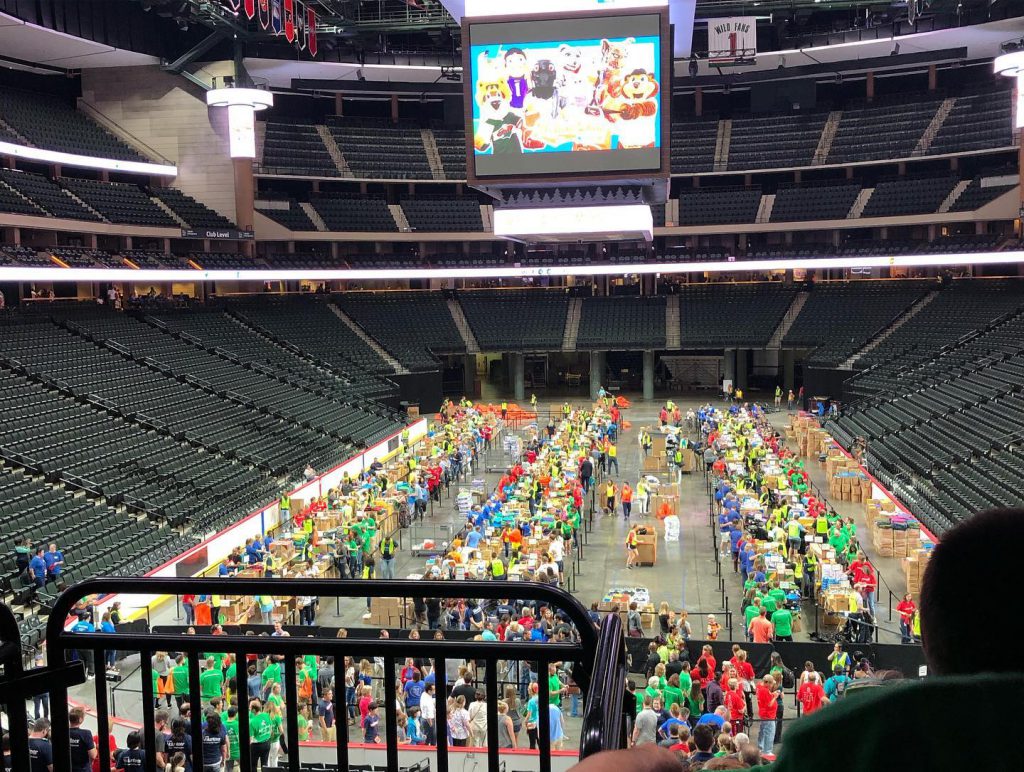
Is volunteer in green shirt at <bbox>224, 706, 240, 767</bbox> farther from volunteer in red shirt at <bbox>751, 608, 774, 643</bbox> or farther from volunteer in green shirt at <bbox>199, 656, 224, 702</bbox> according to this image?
volunteer in red shirt at <bbox>751, 608, 774, 643</bbox>

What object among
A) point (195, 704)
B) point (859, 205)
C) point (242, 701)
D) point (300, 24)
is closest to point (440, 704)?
point (242, 701)

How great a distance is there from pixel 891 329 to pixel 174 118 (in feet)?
120

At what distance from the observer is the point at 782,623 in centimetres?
1505

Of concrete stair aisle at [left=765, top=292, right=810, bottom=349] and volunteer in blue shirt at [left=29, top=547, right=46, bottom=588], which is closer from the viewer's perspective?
volunteer in blue shirt at [left=29, top=547, right=46, bottom=588]

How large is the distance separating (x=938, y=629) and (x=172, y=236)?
4383cm

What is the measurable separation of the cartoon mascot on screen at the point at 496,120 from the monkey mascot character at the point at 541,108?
20 centimetres

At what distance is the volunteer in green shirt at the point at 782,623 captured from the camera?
14982 millimetres

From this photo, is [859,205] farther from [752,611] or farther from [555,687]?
[555,687]

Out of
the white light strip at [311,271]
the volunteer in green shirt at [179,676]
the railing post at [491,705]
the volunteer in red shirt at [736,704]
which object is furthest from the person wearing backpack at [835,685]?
the white light strip at [311,271]

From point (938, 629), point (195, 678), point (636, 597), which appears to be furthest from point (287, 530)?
point (938, 629)

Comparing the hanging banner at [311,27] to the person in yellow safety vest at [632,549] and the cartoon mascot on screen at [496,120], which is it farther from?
the person in yellow safety vest at [632,549]

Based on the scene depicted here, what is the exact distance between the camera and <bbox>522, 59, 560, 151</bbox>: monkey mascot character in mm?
16281

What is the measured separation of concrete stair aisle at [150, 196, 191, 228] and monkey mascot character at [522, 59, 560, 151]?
1198 inches

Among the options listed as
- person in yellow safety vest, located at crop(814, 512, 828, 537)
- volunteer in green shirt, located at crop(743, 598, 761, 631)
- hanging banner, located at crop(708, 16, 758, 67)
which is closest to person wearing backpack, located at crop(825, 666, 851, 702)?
volunteer in green shirt, located at crop(743, 598, 761, 631)
